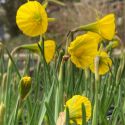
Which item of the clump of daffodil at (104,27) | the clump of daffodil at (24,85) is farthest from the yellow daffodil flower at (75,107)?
the clump of daffodil at (104,27)

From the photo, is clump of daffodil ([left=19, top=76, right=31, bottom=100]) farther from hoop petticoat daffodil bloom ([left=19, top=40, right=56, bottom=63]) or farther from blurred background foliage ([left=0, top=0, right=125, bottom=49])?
blurred background foliage ([left=0, top=0, right=125, bottom=49])

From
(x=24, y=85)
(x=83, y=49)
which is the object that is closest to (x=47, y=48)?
(x=83, y=49)

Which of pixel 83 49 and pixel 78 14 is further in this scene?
pixel 78 14

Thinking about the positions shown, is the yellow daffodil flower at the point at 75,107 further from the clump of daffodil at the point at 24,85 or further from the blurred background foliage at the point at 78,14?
the blurred background foliage at the point at 78,14

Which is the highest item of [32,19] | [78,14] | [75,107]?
[32,19]

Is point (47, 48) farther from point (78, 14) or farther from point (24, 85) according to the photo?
point (78, 14)

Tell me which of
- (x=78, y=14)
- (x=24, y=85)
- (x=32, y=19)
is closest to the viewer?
(x=24, y=85)

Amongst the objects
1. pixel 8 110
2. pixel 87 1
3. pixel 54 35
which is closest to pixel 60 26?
pixel 54 35

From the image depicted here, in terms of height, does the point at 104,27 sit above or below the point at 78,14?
above
